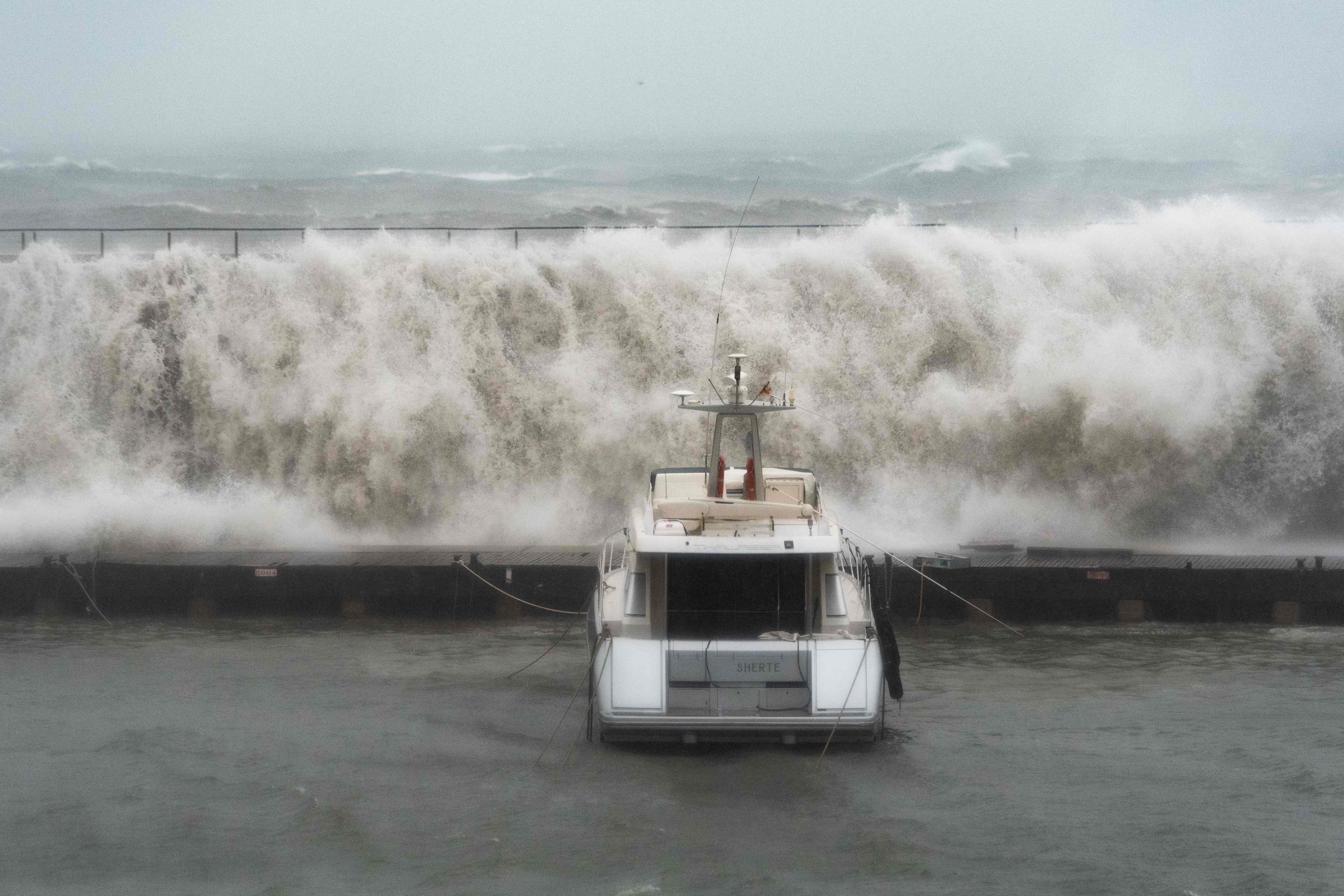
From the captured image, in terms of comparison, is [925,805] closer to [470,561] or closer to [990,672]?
[990,672]

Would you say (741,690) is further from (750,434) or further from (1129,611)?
(1129,611)

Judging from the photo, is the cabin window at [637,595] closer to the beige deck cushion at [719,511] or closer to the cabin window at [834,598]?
the beige deck cushion at [719,511]

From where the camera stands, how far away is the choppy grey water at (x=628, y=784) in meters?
10.4

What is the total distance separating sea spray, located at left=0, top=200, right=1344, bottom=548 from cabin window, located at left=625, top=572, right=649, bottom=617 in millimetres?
10569

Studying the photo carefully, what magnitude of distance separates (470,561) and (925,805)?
9.45 meters

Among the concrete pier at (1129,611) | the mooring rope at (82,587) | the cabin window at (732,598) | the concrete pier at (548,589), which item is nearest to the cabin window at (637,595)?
the cabin window at (732,598)

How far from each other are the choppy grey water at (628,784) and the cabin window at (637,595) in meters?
1.32

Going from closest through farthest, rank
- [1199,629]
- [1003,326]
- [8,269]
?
[1199,629] → [1003,326] → [8,269]

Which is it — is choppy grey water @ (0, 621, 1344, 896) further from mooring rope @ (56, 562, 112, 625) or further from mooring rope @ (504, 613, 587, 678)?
mooring rope @ (56, 562, 112, 625)

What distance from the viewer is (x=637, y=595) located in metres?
13.7

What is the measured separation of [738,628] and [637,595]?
1.05m

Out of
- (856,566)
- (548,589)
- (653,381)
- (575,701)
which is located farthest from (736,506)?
(653,381)

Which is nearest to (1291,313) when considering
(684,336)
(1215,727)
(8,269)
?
(684,336)

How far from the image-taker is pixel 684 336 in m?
26.5
